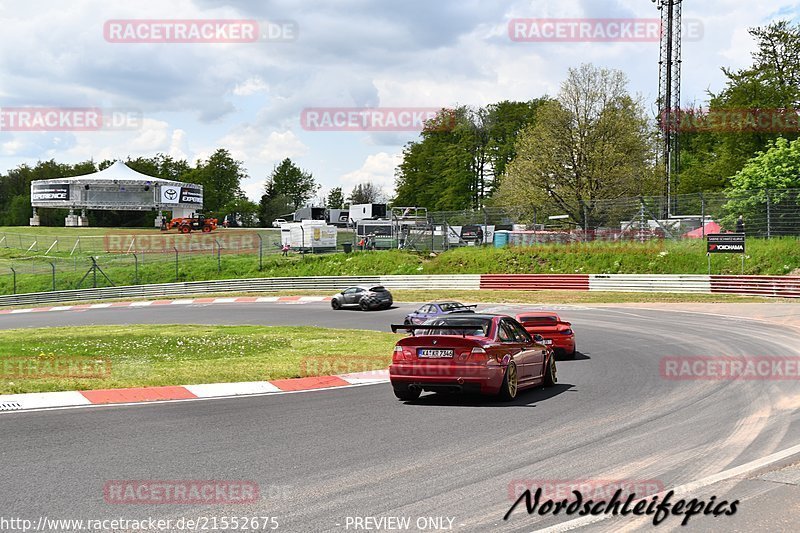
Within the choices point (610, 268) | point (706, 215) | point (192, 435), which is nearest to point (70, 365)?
point (192, 435)

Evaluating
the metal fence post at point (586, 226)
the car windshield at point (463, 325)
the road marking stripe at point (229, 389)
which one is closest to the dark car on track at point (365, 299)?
the metal fence post at point (586, 226)

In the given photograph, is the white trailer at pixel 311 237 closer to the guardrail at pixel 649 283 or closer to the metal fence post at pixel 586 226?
the metal fence post at pixel 586 226

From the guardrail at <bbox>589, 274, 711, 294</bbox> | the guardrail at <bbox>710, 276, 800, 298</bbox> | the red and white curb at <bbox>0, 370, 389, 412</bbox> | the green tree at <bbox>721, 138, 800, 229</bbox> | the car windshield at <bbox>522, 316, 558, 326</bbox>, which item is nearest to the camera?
the red and white curb at <bbox>0, 370, 389, 412</bbox>

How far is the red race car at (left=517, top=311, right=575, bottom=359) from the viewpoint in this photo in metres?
18.0

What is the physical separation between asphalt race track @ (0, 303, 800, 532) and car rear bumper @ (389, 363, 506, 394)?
0.94ft

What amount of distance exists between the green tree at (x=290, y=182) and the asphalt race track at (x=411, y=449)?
423 feet

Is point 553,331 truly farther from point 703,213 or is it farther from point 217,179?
point 217,179

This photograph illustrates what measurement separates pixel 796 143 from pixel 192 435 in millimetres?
48164

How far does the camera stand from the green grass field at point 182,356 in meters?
13.4

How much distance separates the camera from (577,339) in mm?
22547

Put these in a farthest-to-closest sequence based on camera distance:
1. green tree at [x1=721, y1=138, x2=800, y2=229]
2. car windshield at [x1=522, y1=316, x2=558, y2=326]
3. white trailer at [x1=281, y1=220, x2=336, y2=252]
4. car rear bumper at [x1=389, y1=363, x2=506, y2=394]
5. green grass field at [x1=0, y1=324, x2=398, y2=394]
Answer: white trailer at [x1=281, y1=220, x2=336, y2=252] < green tree at [x1=721, y1=138, x2=800, y2=229] < car windshield at [x1=522, y1=316, x2=558, y2=326] < green grass field at [x1=0, y1=324, x2=398, y2=394] < car rear bumper at [x1=389, y1=363, x2=506, y2=394]

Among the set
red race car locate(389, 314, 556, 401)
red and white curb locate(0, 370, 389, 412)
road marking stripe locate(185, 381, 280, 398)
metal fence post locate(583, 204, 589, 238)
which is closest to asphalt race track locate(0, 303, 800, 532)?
red race car locate(389, 314, 556, 401)

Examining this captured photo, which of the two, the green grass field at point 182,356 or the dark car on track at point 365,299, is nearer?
the green grass field at point 182,356

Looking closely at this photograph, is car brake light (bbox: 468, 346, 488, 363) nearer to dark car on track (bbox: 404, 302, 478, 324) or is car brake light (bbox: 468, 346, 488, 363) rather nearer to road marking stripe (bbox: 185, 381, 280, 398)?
road marking stripe (bbox: 185, 381, 280, 398)
